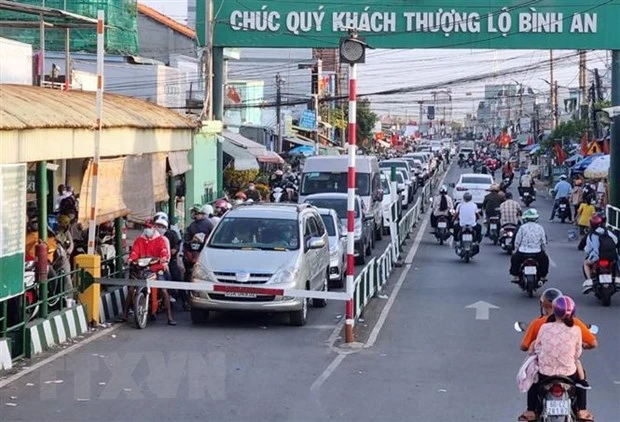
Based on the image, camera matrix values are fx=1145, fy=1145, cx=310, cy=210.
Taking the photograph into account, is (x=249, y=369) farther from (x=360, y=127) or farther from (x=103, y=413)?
(x=360, y=127)

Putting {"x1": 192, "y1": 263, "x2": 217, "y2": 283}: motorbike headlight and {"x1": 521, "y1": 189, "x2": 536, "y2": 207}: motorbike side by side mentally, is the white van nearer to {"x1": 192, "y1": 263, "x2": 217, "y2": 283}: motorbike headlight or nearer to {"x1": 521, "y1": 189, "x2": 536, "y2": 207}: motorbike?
{"x1": 192, "y1": 263, "x2": 217, "y2": 283}: motorbike headlight

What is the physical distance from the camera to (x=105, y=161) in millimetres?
17359

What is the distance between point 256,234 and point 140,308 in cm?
239

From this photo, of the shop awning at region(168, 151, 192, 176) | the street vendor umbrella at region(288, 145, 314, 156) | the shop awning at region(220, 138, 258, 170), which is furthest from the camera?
the street vendor umbrella at region(288, 145, 314, 156)

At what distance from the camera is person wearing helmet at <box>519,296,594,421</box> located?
9.06m

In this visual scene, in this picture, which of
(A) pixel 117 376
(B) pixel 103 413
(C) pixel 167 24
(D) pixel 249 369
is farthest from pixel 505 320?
(C) pixel 167 24

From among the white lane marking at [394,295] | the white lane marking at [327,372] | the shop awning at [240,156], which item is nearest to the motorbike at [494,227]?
the white lane marking at [394,295]

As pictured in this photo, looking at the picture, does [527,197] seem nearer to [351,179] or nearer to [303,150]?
[303,150]

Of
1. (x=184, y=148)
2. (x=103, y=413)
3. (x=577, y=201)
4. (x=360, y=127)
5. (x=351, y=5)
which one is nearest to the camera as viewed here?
(x=103, y=413)

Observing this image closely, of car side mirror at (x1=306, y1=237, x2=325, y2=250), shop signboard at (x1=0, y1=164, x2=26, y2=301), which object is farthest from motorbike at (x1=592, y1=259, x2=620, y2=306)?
shop signboard at (x1=0, y1=164, x2=26, y2=301)

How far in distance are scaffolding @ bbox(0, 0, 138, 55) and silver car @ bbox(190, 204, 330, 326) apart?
68.9 feet

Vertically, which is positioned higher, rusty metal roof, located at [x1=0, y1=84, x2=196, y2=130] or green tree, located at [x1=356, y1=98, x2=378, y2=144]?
green tree, located at [x1=356, y1=98, x2=378, y2=144]

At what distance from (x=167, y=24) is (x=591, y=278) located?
4213 cm

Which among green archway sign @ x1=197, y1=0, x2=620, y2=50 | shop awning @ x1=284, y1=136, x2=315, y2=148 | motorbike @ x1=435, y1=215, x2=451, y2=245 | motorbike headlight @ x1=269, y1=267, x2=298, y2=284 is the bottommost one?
motorbike headlight @ x1=269, y1=267, x2=298, y2=284
